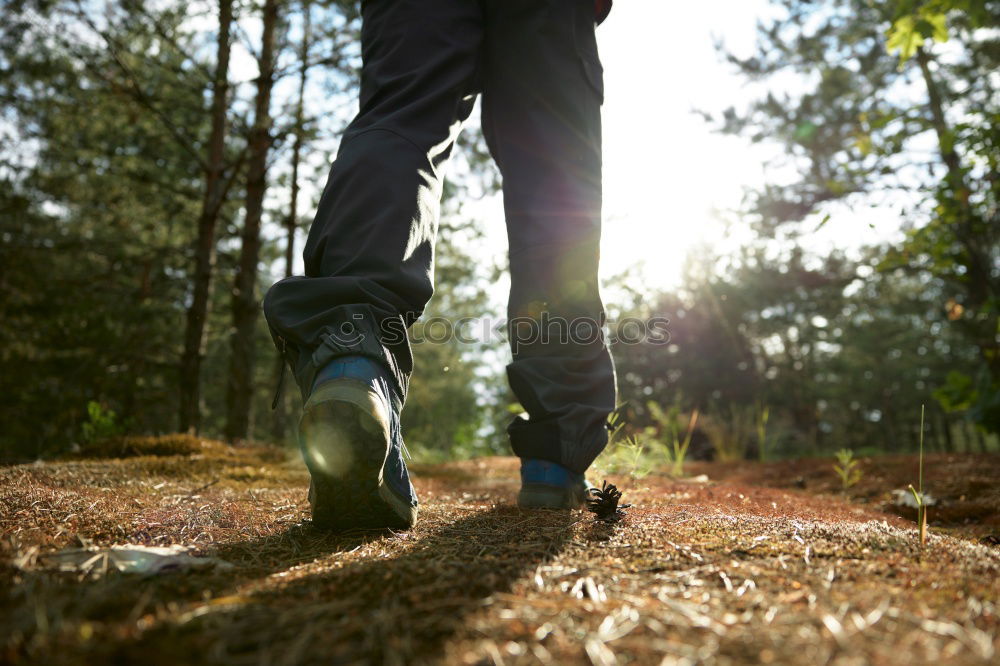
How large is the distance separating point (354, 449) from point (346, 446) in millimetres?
14

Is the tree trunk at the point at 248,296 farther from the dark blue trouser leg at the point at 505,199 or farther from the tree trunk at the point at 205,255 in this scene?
the dark blue trouser leg at the point at 505,199

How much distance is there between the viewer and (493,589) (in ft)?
2.27

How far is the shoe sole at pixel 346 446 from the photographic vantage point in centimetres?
96

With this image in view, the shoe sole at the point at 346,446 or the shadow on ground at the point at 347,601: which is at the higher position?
the shoe sole at the point at 346,446

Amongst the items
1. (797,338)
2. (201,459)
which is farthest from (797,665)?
(797,338)

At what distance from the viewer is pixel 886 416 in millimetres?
22531

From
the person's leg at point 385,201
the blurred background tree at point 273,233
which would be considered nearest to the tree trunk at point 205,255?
the blurred background tree at point 273,233

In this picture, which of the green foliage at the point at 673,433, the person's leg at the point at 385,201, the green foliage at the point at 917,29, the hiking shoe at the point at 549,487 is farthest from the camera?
the green foliage at the point at 673,433

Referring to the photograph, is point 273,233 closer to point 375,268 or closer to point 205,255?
point 205,255

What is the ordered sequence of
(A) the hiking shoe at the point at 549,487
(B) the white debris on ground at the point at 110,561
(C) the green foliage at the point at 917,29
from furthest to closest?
(C) the green foliage at the point at 917,29 < (A) the hiking shoe at the point at 549,487 < (B) the white debris on ground at the point at 110,561

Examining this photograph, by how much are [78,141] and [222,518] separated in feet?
33.6

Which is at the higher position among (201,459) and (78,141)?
(78,141)

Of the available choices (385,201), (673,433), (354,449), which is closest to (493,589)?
(354,449)

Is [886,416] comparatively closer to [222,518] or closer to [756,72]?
[756,72]
